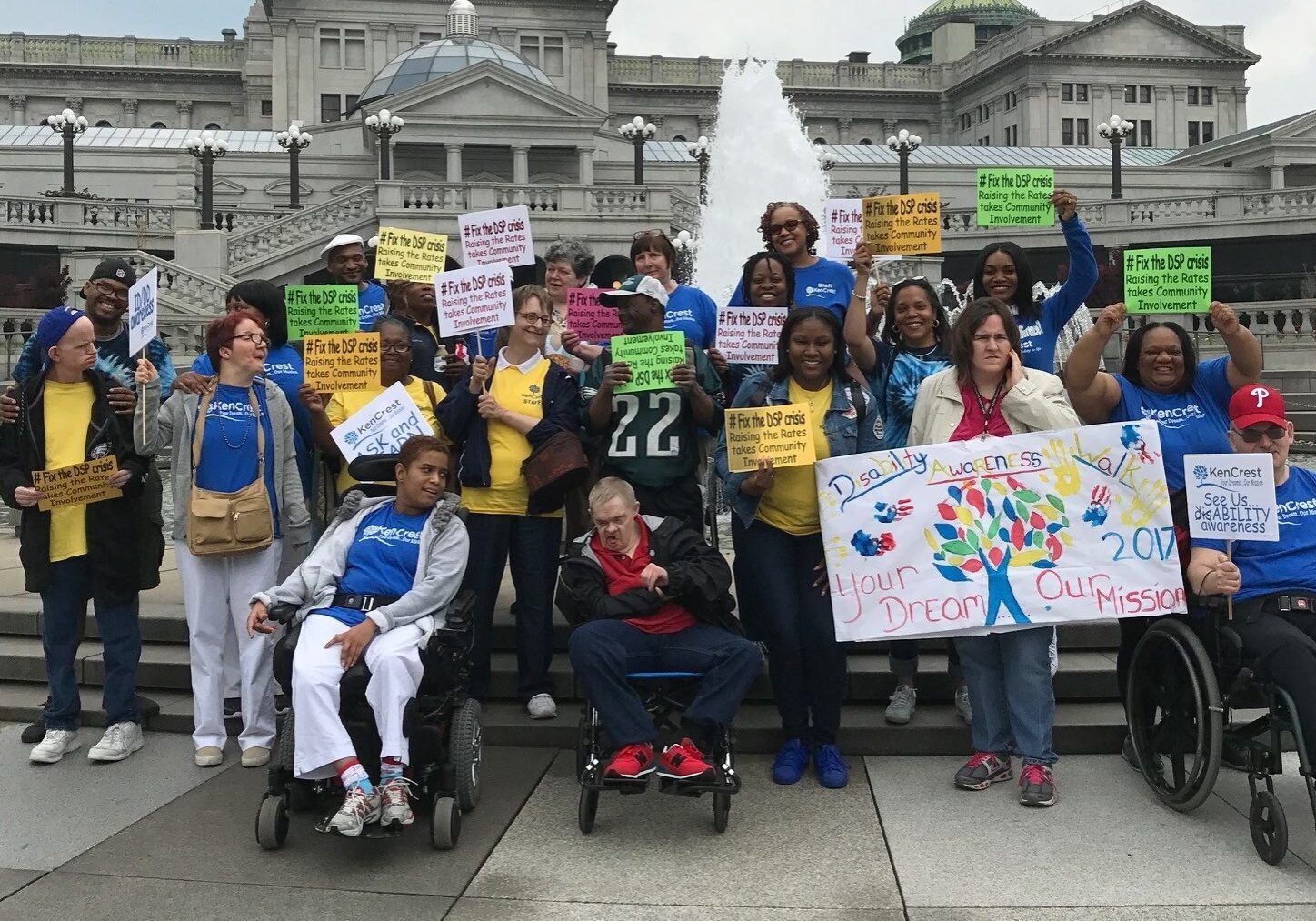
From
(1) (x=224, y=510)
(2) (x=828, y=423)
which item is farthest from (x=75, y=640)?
(2) (x=828, y=423)

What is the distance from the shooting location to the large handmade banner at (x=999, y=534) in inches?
237

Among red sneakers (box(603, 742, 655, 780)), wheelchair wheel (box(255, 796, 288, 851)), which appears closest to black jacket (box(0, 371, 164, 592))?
wheelchair wheel (box(255, 796, 288, 851))

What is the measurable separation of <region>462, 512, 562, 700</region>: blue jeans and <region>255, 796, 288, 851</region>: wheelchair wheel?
1665mm

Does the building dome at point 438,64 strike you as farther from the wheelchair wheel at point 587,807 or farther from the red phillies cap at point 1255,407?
the wheelchair wheel at point 587,807

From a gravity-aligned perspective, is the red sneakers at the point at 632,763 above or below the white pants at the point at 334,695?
below

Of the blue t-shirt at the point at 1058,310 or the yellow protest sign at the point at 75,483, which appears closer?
the yellow protest sign at the point at 75,483

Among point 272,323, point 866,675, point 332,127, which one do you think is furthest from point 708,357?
point 332,127

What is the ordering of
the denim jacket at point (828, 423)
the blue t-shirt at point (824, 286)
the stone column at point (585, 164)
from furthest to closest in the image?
the stone column at point (585, 164)
the blue t-shirt at point (824, 286)
the denim jacket at point (828, 423)

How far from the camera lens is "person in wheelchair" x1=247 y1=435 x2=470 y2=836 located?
524cm

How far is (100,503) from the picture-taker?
6.78 m

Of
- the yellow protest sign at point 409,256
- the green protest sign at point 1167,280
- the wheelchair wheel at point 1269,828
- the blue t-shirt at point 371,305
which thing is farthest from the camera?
the blue t-shirt at point 371,305

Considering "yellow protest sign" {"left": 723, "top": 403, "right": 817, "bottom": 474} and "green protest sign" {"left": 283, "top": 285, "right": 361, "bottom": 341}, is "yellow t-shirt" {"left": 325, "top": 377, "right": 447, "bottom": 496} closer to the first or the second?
"green protest sign" {"left": 283, "top": 285, "right": 361, "bottom": 341}

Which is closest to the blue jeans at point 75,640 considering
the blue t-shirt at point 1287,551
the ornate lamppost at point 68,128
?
the blue t-shirt at point 1287,551

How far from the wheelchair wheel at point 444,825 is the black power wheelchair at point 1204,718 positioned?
129 inches
